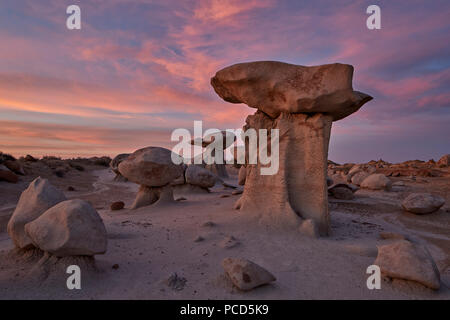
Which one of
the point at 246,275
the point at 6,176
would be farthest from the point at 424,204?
the point at 6,176

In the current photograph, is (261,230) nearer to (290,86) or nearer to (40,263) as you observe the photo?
(290,86)

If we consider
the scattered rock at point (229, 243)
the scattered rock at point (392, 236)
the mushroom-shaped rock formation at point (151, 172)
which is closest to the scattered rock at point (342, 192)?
the scattered rock at point (392, 236)

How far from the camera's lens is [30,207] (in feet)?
13.9

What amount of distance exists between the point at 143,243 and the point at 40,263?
1.72 meters

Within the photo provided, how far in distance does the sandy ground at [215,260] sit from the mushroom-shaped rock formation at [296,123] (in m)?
0.69

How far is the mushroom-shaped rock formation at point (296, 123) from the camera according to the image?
5.76 meters

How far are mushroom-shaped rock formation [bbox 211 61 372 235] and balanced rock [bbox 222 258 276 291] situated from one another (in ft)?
8.39

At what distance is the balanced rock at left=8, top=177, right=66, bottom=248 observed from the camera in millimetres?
4004

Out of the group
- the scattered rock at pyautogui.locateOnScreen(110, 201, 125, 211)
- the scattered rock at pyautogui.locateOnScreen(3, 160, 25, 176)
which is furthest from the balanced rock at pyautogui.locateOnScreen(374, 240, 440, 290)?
the scattered rock at pyautogui.locateOnScreen(3, 160, 25, 176)

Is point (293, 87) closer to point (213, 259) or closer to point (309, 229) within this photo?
point (309, 229)

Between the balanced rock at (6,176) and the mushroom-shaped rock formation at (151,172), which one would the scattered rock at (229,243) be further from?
the balanced rock at (6,176)

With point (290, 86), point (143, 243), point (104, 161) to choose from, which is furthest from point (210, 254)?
point (104, 161)

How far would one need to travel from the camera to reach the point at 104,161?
113 feet

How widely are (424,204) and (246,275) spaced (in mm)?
7630
